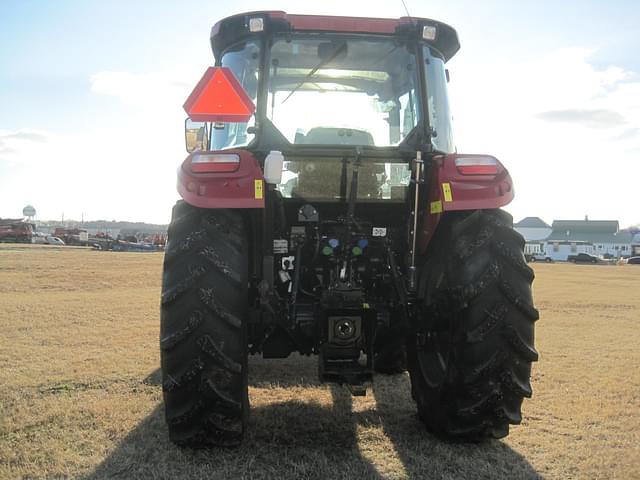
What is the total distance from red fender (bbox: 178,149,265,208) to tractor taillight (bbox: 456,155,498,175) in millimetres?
1240

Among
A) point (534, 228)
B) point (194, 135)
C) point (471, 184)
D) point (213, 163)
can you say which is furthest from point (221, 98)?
point (534, 228)

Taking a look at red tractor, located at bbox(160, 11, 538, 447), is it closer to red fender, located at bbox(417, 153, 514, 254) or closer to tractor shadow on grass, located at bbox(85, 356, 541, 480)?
red fender, located at bbox(417, 153, 514, 254)

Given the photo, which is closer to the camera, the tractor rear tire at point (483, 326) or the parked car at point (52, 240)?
the tractor rear tire at point (483, 326)

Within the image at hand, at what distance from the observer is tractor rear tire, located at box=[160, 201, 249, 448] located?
3045mm

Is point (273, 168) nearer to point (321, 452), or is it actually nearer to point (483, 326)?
point (483, 326)

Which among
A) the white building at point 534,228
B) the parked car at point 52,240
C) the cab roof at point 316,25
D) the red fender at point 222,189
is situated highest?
the white building at point 534,228

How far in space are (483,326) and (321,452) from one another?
1226mm

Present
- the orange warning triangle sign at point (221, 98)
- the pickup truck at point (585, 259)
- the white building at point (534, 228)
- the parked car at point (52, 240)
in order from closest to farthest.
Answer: the orange warning triangle sign at point (221, 98)
the parked car at point (52, 240)
the pickup truck at point (585, 259)
the white building at point (534, 228)

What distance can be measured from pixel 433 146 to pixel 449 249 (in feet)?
2.63

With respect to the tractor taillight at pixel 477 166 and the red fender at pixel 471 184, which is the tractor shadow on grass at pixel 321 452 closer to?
the red fender at pixel 471 184

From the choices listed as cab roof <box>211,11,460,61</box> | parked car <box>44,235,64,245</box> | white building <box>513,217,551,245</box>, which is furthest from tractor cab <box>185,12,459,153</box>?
white building <box>513,217,551,245</box>

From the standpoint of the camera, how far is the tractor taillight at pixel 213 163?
322 cm

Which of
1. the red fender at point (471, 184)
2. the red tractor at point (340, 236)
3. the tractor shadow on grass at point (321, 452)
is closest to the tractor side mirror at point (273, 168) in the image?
the red tractor at point (340, 236)

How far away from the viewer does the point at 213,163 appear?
3.23 m
